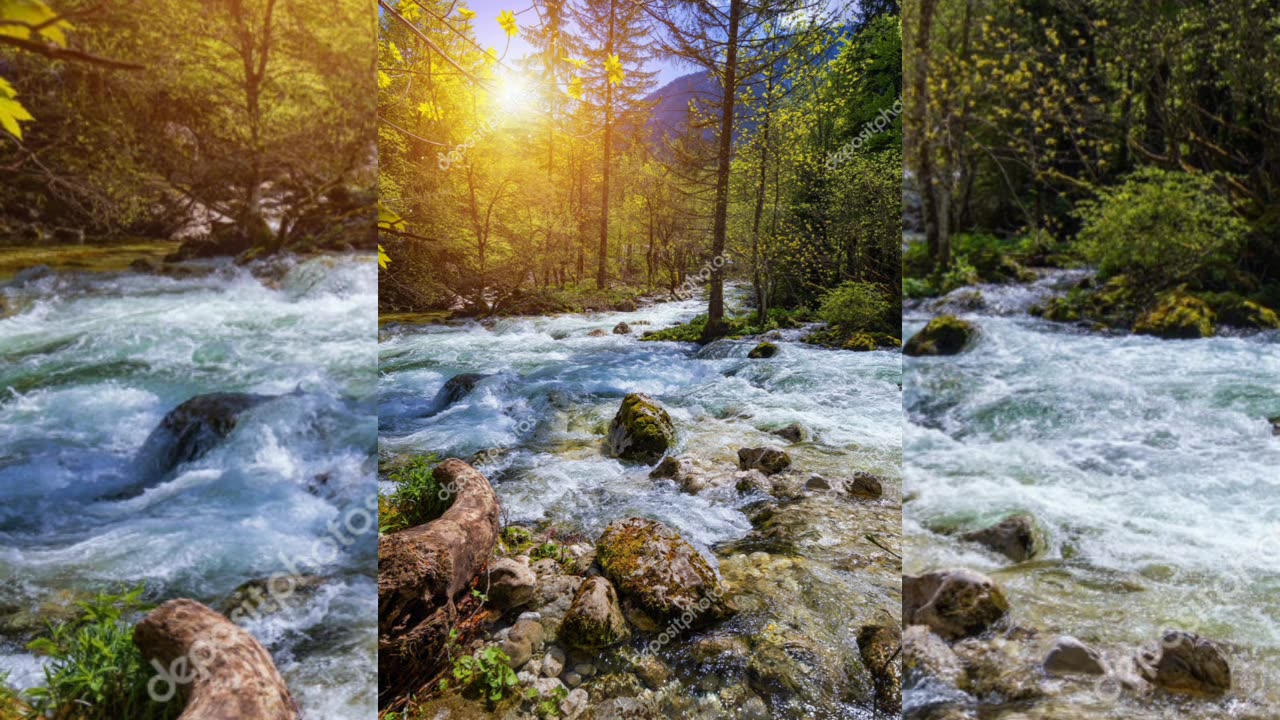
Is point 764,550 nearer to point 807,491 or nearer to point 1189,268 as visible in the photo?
point 807,491

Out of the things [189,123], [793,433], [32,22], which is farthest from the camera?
[793,433]

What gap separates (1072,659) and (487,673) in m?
1.35

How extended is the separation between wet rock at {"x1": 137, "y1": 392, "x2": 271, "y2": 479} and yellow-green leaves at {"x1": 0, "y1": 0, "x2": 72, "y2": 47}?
0.62 metres

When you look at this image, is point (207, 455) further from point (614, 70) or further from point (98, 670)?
point (614, 70)

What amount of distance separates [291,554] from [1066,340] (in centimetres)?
216

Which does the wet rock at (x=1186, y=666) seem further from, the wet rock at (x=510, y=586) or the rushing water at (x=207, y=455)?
the rushing water at (x=207, y=455)

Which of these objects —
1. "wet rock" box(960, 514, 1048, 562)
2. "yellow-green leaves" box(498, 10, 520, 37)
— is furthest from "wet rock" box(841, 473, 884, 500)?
"yellow-green leaves" box(498, 10, 520, 37)

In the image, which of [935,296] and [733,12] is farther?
[733,12]

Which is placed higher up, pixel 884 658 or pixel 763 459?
pixel 763 459

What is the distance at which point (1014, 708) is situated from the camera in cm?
121

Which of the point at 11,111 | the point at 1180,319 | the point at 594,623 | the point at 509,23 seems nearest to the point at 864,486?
the point at 594,623

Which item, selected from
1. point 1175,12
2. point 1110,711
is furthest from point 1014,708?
point 1175,12

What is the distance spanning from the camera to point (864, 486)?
182 centimetres

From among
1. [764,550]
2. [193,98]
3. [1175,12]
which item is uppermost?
[1175,12]
